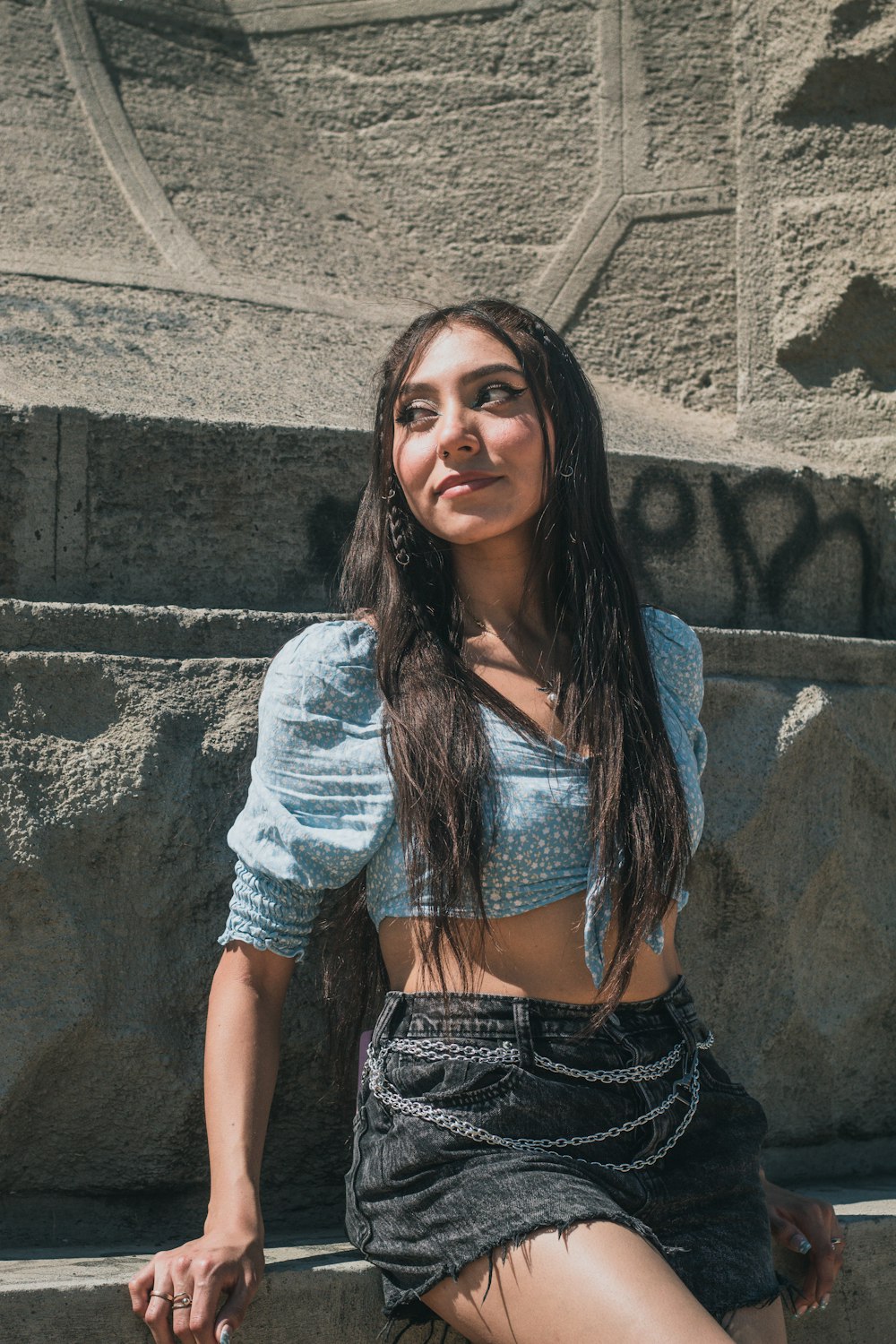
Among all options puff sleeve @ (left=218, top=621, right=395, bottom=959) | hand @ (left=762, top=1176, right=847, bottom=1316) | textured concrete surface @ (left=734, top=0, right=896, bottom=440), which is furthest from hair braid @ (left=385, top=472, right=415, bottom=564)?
textured concrete surface @ (left=734, top=0, right=896, bottom=440)

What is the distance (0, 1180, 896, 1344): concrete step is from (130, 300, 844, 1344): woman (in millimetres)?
88

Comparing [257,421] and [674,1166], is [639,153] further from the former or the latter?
[674,1166]

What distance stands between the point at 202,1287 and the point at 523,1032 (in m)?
0.44

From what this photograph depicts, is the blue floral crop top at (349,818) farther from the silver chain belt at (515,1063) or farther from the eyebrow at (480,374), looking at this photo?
the eyebrow at (480,374)

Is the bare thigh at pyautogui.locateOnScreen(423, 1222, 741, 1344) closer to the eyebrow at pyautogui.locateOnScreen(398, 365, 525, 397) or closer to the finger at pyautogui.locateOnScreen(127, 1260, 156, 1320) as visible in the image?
the finger at pyautogui.locateOnScreen(127, 1260, 156, 1320)

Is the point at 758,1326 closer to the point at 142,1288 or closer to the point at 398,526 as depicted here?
the point at 142,1288

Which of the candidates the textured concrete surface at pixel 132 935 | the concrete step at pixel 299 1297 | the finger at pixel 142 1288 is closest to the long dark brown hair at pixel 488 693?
the textured concrete surface at pixel 132 935


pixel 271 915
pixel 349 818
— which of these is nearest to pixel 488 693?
pixel 349 818

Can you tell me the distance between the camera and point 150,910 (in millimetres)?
2016

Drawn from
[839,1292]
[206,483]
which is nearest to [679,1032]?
[839,1292]

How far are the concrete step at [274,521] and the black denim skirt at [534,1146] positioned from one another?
2.79 ft

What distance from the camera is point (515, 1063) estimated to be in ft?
5.23

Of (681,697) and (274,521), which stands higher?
(274,521)

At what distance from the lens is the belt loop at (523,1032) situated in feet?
5.23
